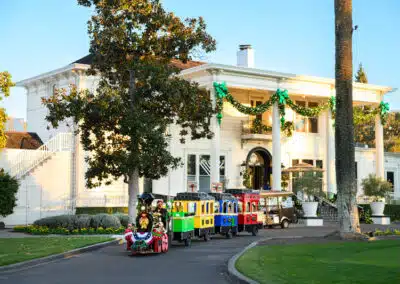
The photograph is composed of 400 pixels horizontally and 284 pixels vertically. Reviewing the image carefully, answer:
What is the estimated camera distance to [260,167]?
49.3 m

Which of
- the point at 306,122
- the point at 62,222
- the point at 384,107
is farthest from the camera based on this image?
the point at 306,122

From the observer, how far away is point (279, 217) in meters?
35.2

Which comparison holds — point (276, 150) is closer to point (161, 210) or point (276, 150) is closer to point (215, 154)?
point (215, 154)

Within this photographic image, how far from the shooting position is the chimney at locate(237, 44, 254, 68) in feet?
162

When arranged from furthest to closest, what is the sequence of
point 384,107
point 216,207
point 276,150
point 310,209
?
point 384,107
point 276,150
point 310,209
point 216,207

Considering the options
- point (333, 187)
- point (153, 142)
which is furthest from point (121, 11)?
point (333, 187)

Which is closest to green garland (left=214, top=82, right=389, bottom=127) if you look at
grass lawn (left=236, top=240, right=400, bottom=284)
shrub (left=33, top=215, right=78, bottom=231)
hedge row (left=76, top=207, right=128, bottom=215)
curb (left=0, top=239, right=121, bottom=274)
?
hedge row (left=76, top=207, right=128, bottom=215)

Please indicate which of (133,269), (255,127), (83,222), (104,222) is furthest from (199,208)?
(255,127)

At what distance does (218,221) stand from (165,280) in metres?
13.6

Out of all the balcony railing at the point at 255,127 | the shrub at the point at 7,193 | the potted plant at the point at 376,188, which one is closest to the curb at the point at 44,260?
the shrub at the point at 7,193

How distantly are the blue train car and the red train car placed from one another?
583 millimetres

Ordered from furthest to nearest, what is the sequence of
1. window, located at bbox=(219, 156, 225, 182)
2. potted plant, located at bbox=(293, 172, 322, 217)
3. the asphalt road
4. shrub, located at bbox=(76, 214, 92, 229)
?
window, located at bbox=(219, 156, 225, 182) < potted plant, located at bbox=(293, 172, 322, 217) < shrub, located at bbox=(76, 214, 92, 229) < the asphalt road

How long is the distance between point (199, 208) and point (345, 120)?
6.11 m

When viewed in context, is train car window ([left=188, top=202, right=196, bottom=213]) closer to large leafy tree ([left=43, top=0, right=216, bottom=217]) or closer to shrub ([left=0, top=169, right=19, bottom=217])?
large leafy tree ([left=43, top=0, right=216, bottom=217])
